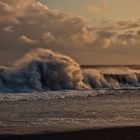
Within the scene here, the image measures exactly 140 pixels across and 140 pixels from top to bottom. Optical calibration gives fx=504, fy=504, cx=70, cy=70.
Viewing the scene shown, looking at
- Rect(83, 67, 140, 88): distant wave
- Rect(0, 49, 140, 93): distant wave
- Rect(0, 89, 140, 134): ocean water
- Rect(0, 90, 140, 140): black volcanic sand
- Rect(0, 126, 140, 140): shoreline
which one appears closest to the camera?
Rect(0, 126, 140, 140): shoreline

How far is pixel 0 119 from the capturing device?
1473cm

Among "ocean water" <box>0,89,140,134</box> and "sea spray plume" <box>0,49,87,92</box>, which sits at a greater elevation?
"ocean water" <box>0,89,140,134</box>

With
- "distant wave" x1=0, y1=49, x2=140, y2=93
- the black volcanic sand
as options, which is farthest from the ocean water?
"distant wave" x1=0, y1=49, x2=140, y2=93

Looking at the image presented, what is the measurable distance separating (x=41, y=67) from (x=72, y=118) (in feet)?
56.1

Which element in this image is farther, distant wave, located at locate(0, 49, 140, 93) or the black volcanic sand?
distant wave, located at locate(0, 49, 140, 93)

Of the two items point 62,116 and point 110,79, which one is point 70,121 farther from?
point 110,79

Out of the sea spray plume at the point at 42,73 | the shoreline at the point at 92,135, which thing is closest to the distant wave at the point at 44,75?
the sea spray plume at the point at 42,73

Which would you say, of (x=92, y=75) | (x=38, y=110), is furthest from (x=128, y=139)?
(x=92, y=75)

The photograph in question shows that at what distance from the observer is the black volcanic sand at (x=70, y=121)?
12.0 metres

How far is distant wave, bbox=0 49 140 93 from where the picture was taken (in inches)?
1171

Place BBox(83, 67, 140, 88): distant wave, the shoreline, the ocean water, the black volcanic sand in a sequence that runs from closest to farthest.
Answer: the shoreline → the black volcanic sand → the ocean water → BBox(83, 67, 140, 88): distant wave

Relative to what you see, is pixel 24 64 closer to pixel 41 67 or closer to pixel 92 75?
pixel 41 67

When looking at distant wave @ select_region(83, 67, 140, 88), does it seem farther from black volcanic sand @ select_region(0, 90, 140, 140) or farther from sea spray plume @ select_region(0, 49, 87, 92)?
black volcanic sand @ select_region(0, 90, 140, 140)

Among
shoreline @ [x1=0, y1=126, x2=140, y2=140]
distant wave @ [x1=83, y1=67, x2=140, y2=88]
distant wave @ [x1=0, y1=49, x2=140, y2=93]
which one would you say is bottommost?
distant wave @ [x1=83, y1=67, x2=140, y2=88]
